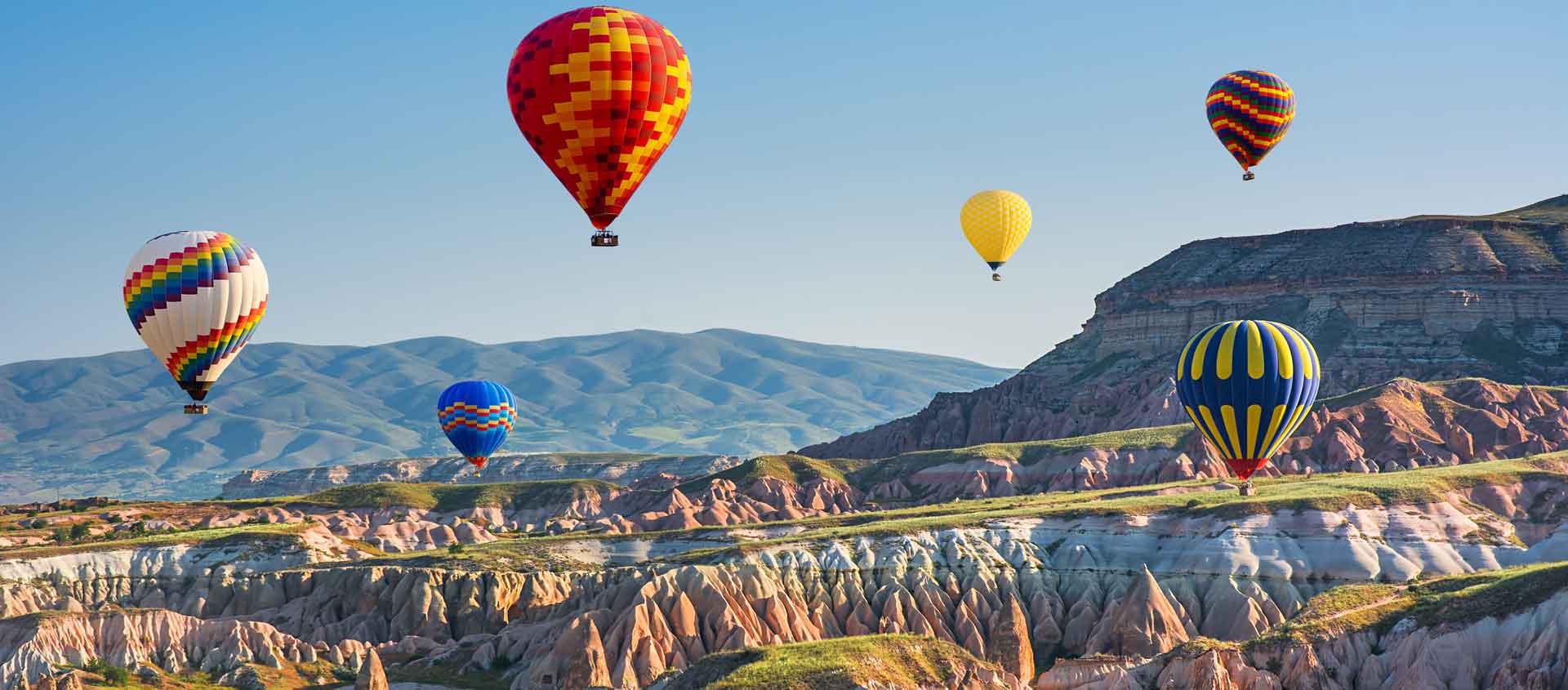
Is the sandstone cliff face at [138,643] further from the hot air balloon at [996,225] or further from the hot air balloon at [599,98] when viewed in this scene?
the hot air balloon at [996,225]

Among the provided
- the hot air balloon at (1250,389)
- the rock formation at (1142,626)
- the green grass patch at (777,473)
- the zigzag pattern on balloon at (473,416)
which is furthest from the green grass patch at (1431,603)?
the green grass patch at (777,473)

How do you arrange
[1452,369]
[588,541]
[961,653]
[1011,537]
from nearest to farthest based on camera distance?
[961,653] → [1011,537] → [588,541] → [1452,369]

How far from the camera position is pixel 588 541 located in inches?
5468

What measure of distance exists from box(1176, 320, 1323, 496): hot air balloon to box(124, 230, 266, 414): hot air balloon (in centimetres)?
5015

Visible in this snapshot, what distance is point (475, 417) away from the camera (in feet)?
455

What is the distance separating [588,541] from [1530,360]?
353 feet

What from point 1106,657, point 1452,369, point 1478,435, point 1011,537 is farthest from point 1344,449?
point 1106,657

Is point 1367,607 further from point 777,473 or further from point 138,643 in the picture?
point 777,473

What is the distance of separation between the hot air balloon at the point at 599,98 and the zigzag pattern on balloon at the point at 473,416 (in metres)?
57.5

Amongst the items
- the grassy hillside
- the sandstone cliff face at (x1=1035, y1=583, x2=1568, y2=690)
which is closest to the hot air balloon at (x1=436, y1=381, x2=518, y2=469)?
the grassy hillside

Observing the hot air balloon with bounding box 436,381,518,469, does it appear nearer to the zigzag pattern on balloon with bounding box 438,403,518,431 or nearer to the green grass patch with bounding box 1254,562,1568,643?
the zigzag pattern on balloon with bounding box 438,403,518,431

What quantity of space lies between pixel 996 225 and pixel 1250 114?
62.9 feet

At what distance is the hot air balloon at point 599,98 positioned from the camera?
80.8 meters

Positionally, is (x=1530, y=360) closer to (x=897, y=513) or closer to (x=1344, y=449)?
(x=1344, y=449)
